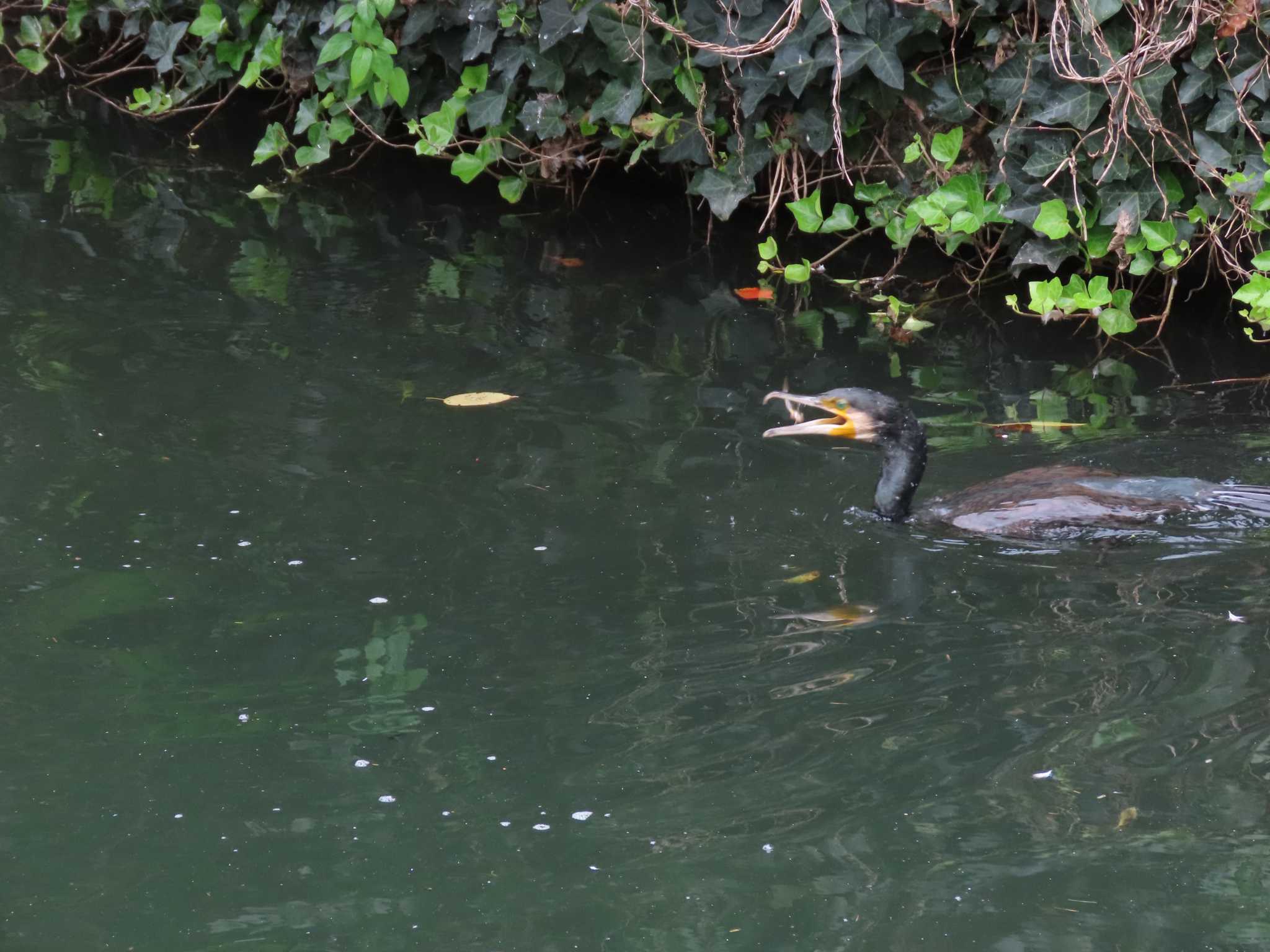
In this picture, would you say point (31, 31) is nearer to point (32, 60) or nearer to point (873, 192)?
point (32, 60)

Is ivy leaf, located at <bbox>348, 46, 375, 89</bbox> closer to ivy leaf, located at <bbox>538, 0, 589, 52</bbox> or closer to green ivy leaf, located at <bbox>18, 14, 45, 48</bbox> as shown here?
ivy leaf, located at <bbox>538, 0, 589, 52</bbox>

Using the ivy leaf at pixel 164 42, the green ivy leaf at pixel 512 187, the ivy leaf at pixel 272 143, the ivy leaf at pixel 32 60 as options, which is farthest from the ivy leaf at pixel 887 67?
the ivy leaf at pixel 32 60

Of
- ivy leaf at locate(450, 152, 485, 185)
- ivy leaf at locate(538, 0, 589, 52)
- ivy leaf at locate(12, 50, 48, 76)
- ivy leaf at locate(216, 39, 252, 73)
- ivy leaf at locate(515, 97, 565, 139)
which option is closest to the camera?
ivy leaf at locate(538, 0, 589, 52)

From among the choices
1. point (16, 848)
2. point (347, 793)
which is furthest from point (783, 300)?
point (16, 848)

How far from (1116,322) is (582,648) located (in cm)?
404

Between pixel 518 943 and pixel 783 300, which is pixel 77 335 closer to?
pixel 783 300

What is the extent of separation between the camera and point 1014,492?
19.7ft

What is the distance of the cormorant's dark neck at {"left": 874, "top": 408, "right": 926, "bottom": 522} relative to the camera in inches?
243

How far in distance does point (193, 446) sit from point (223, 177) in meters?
5.20

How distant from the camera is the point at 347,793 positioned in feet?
13.7

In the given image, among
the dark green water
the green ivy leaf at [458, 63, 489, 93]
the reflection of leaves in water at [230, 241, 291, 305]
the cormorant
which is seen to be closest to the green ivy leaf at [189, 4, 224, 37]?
the reflection of leaves in water at [230, 241, 291, 305]

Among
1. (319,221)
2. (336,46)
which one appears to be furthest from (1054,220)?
(319,221)

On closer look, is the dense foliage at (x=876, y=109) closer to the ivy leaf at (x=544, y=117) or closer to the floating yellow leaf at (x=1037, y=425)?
the ivy leaf at (x=544, y=117)

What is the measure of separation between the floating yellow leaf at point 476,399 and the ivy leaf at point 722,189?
237 centimetres
